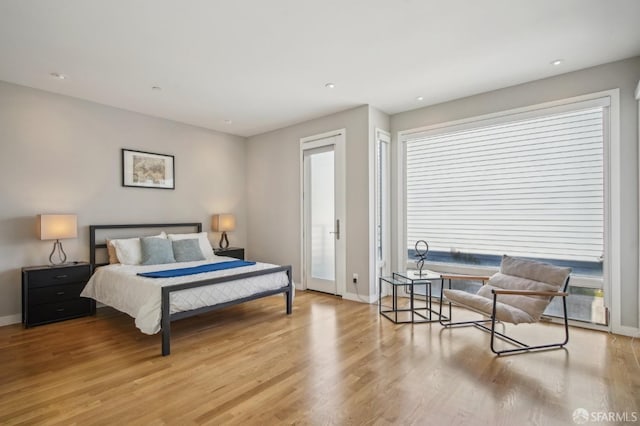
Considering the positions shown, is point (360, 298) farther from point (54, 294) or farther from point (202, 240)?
point (54, 294)

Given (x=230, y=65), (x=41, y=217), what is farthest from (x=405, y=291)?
(x=41, y=217)

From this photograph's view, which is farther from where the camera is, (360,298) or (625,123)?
(360,298)

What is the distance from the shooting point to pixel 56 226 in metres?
3.77

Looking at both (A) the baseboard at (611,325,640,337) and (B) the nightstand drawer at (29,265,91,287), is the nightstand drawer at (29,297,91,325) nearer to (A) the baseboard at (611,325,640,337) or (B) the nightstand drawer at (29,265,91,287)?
(B) the nightstand drawer at (29,265,91,287)

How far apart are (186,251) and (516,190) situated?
441 cm

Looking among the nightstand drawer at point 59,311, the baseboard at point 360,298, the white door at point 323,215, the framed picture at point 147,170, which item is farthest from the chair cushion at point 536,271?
the nightstand drawer at point 59,311

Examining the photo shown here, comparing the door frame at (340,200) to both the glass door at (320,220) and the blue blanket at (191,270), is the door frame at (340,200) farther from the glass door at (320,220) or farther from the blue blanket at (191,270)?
the blue blanket at (191,270)

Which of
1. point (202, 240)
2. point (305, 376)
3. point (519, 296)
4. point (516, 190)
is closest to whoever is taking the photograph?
point (305, 376)

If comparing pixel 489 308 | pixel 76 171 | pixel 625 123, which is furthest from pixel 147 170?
pixel 625 123

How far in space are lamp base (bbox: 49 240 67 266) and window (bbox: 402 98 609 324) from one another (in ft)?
15.2

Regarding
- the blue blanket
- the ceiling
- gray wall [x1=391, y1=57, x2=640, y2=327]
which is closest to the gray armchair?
gray wall [x1=391, y1=57, x2=640, y2=327]

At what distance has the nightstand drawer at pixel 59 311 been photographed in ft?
12.0

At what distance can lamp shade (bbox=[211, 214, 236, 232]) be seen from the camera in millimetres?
5586

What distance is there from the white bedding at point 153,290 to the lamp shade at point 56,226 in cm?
57
